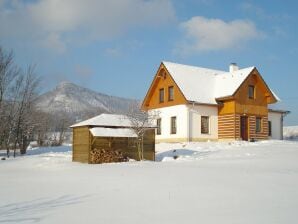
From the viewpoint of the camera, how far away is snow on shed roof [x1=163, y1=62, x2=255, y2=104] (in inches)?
1368

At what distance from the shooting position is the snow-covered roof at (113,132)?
77.0 feet

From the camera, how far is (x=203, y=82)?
3697 cm

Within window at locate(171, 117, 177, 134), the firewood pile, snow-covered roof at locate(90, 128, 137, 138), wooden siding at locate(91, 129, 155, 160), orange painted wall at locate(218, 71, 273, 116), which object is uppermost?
orange painted wall at locate(218, 71, 273, 116)

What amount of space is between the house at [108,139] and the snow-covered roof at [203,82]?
961 cm

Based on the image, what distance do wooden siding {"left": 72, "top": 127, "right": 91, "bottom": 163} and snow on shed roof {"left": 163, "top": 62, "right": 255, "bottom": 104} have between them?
11390mm

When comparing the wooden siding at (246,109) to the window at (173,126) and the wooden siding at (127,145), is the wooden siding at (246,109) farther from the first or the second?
the wooden siding at (127,145)

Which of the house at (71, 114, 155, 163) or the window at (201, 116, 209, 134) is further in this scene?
the window at (201, 116, 209, 134)

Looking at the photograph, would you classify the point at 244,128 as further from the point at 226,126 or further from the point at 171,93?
the point at 171,93

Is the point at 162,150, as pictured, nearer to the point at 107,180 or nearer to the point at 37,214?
the point at 107,180

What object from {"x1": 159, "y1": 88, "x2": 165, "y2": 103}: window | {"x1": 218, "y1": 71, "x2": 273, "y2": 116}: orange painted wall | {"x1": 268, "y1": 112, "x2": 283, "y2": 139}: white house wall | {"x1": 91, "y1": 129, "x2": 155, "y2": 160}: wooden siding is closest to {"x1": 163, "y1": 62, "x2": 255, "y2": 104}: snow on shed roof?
{"x1": 218, "y1": 71, "x2": 273, "y2": 116}: orange painted wall

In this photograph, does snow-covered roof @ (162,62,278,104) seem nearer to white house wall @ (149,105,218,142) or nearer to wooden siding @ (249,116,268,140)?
white house wall @ (149,105,218,142)

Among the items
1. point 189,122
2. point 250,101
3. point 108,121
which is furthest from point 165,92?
point 108,121

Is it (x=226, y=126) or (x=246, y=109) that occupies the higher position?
(x=246, y=109)

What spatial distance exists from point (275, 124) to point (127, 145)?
20015 millimetres
